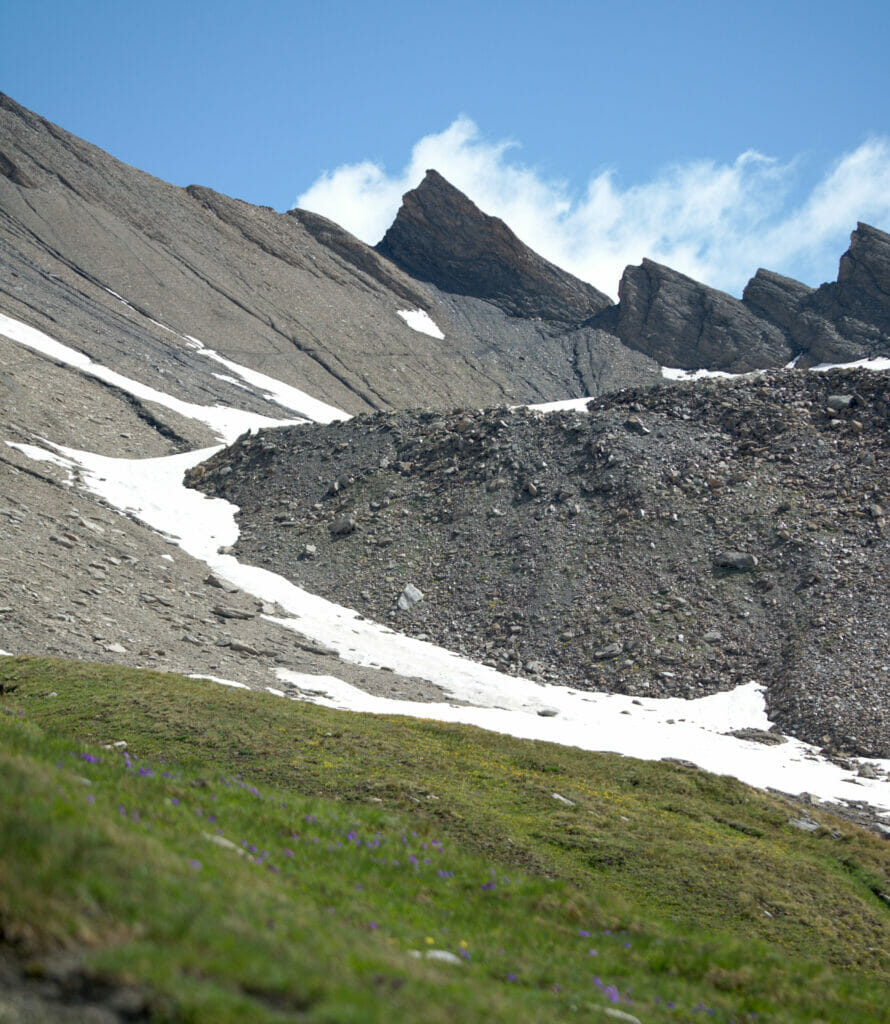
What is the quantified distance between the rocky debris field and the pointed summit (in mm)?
136179

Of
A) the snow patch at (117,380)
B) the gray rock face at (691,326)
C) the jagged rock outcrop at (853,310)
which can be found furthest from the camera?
the gray rock face at (691,326)

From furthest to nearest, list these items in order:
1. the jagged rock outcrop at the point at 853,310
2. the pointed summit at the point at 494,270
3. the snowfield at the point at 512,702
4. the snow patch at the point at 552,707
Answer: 1. the pointed summit at the point at 494,270
2. the jagged rock outcrop at the point at 853,310
3. the snowfield at the point at 512,702
4. the snow patch at the point at 552,707

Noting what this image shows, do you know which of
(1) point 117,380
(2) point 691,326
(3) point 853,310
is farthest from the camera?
(2) point 691,326

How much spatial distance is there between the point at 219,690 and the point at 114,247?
128549 mm

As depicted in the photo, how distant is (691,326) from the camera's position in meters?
171

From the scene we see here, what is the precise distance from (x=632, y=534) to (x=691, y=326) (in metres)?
140

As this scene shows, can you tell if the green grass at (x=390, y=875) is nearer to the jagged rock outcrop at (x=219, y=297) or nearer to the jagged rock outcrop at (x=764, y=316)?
the jagged rock outcrop at (x=219, y=297)

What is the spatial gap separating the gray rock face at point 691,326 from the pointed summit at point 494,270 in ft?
53.7

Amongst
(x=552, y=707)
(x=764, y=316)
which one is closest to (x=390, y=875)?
(x=552, y=707)

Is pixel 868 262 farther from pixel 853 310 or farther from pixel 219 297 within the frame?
pixel 219 297

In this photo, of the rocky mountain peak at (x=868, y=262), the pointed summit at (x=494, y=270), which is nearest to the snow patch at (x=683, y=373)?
the rocky mountain peak at (x=868, y=262)

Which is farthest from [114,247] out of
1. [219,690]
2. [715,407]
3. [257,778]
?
[257,778]

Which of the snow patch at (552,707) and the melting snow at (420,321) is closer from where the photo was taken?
the snow patch at (552,707)

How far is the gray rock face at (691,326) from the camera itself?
162 metres
